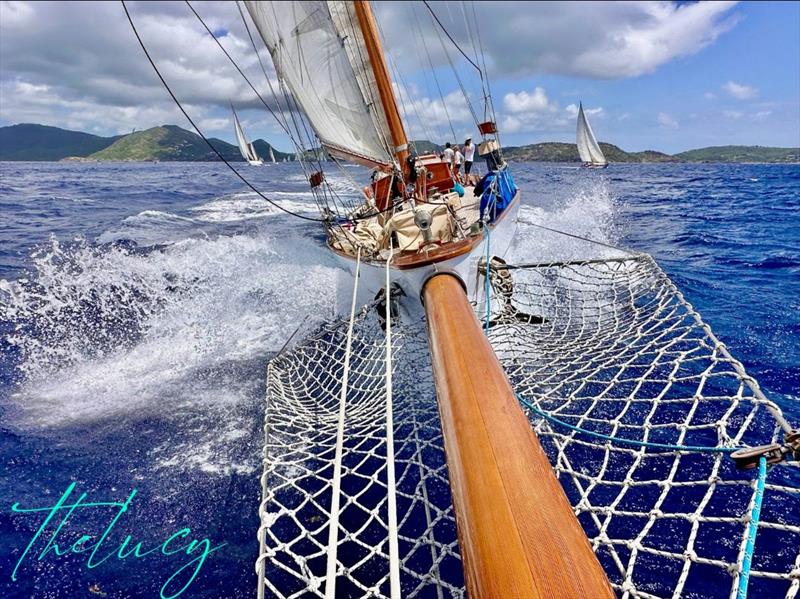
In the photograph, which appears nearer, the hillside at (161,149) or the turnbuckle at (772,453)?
the turnbuckle at (772,453)

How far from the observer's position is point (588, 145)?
60500mm

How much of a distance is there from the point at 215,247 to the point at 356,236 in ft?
26.1

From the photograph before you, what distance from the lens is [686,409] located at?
5.02 m

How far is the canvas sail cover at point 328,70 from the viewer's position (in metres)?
5.70

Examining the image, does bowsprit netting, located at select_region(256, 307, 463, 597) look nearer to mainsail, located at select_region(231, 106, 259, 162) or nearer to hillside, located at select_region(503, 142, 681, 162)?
mainsail, located at select_region(231, 106, 259, 162)

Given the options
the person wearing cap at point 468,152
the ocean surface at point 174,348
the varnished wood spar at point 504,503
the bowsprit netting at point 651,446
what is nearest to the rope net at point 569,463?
the bowsprit netting at point 651,446

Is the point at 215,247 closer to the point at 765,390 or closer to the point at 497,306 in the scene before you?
the point at 497,306

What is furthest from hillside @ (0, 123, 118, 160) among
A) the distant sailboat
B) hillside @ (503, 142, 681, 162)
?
hillside @ (503, 142, 681, 162)

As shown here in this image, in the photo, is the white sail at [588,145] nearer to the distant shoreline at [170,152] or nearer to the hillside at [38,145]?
the distant shoreline at [170,152]

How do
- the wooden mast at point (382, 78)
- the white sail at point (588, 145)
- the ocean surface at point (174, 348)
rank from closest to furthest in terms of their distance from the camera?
the ocean surface at point (174, 348), the wooden mast at point (382, 78), the white sail at point (588, 145)

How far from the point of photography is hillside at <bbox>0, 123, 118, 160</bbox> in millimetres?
156625

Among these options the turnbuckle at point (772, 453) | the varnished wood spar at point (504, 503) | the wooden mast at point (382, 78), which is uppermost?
the wooden mast at point (382, 78)

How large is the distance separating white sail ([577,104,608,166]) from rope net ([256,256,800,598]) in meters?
62.4

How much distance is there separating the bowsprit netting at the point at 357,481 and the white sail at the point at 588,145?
64276 mm
